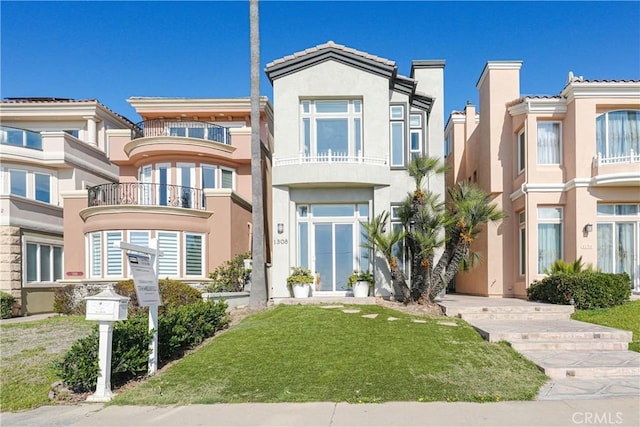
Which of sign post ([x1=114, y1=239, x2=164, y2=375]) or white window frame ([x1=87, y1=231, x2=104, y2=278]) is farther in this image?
white window frame ([x1=87, y1=231, x2=104, y2=278])

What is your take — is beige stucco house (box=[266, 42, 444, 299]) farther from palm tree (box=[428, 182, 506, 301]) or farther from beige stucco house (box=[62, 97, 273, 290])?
beige stucco house (box=[62, 97, 273, 290])

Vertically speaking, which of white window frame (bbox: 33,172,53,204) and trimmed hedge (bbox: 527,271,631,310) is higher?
white window frame (bbox: 33,172,53,204)

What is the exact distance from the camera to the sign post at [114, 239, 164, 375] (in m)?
7.36

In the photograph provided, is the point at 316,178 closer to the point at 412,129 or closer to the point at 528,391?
the point at 412,129

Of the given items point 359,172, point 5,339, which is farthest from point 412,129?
point 5,339

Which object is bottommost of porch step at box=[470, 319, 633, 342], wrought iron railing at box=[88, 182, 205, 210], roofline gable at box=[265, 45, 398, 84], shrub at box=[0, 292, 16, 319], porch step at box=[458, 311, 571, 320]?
shrub at box=[0, 292, 16, 319]

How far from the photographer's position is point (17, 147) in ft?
64.8

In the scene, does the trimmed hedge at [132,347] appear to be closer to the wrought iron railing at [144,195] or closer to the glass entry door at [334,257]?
the glass entry door at [334,257]

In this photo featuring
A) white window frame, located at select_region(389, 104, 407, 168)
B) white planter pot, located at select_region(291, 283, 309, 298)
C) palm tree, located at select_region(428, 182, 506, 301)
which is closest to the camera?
palm tree, located at select_region(428, 182, 506, 301)

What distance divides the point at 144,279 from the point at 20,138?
16775 mm

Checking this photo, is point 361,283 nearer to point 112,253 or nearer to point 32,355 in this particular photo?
point 32,355

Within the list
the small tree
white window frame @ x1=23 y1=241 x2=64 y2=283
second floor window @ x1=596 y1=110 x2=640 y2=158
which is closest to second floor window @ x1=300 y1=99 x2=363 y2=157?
the small tree

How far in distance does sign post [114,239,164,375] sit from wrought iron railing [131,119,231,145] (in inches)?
481

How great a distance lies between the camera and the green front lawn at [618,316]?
424 inches
